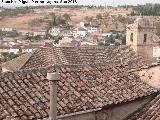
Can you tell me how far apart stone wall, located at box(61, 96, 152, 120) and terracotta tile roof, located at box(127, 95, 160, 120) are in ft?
0.53

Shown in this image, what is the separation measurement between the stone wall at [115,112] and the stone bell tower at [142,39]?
45.9ft

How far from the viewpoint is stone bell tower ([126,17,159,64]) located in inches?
928

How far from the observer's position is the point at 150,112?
895cm

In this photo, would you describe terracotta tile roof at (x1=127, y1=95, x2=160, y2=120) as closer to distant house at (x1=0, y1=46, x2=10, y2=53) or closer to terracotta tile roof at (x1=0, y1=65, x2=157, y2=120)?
terracotta tile roof at (x1=0, y1=65, x2=157, y2=120)

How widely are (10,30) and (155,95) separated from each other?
103139 mm

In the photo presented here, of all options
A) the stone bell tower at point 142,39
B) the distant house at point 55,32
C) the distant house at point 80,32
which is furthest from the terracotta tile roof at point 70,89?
the distant house at point 80,32

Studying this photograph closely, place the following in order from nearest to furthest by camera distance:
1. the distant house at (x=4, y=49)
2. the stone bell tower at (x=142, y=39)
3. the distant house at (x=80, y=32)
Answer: the stone bell tower at (x=142, y=39)
the distant house at (x=4, y=49)
the distant house at (x=80, y=32)

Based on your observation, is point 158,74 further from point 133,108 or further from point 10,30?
point 10,30

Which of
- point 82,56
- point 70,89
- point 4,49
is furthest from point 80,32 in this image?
point 70,89

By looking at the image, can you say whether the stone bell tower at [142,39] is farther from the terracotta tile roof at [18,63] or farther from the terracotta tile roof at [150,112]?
the terracotta tile roof at [150,112]

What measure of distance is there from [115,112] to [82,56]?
478 inches

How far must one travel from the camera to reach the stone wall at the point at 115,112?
870cm

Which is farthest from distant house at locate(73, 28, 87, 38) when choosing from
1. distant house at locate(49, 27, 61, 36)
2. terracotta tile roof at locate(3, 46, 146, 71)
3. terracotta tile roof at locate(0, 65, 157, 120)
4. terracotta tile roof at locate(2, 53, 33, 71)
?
terracotta tile roof at locate(0, 65, 157, 120)

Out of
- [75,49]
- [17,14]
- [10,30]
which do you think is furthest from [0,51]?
[17,14]
